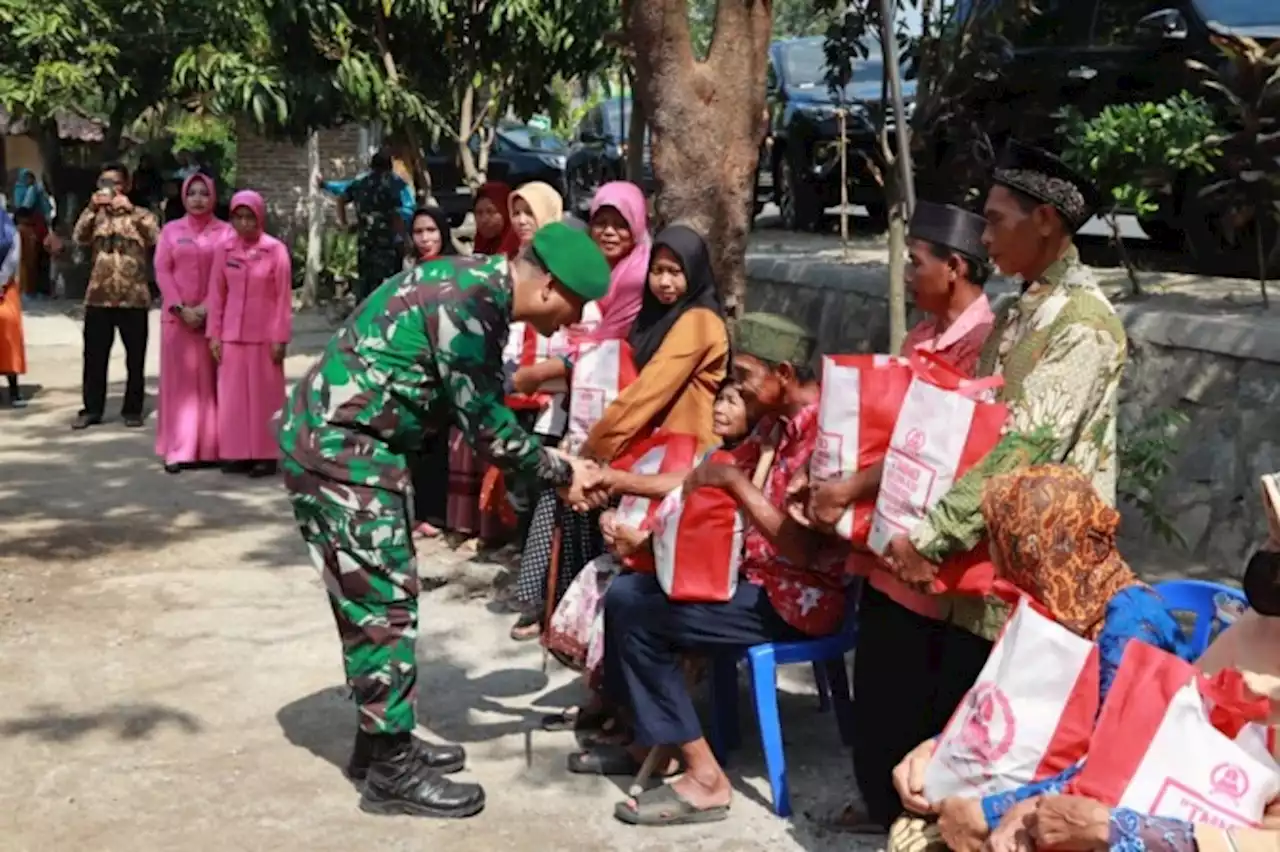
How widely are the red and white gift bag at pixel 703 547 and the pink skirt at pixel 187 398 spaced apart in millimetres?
5652

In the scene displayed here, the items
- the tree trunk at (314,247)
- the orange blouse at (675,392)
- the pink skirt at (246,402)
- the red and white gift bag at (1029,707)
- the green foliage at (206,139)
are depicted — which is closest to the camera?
the red and white gift bag at (1029,707)

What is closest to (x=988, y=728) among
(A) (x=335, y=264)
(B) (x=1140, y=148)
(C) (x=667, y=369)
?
(C) (x=667, y=369)

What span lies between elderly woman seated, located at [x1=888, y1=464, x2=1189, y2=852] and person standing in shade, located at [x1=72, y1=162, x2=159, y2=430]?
26.5 ft

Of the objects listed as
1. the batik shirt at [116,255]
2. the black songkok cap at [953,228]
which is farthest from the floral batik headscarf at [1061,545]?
the batik shirt at [116,255]

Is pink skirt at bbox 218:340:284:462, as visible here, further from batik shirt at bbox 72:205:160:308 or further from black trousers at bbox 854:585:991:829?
black trousers at bbox 854:585:991:829

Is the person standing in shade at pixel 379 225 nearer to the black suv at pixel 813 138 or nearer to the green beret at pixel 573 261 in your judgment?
the black suv at pixel 813 138

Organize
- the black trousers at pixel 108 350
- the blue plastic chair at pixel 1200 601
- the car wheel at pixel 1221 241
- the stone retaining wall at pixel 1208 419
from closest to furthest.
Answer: the blue plastic chair at pixel 1200 601
the stone retaining wall at pixel 1208 419
the car wheel at pixel 1221 241
the black trousers at pixel 108 350

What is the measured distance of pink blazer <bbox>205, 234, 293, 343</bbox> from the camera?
29.1ft

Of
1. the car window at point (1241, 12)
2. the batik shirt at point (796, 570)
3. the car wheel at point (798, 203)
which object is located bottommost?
the batik shirt at point (796, 570)

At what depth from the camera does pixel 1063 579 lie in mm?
2912

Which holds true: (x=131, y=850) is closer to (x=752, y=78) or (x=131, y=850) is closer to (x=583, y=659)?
Answer: (x=583, y=659)

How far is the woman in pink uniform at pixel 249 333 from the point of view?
29.1 ft

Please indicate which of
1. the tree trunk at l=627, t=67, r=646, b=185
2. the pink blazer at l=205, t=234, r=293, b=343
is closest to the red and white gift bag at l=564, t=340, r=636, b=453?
the tree trunk at l=627, t=67, r=646, b=185

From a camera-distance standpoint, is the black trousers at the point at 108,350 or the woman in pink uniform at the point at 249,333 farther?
the black trousers at the point at 108,350
